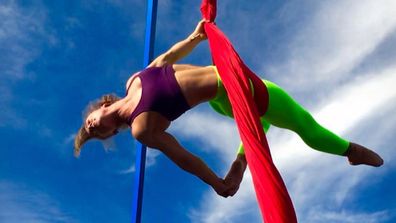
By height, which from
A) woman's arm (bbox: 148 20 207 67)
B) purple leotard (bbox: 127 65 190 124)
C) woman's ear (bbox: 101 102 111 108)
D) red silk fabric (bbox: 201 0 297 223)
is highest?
woman's arm (bbox: 148 20 207 67)

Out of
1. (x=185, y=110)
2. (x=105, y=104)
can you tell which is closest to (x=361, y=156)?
(x=185, y=110)

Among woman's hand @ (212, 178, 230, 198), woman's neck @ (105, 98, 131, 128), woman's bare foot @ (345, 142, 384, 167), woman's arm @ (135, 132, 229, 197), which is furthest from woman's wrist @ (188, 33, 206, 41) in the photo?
woman's bare foot @ (345, 142, 384, 167)

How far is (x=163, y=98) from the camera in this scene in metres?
2.68

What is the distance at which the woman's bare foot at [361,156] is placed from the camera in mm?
2893

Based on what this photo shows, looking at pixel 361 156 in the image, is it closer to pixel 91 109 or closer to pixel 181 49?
pixel 181 49

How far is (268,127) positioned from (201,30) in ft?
2.31

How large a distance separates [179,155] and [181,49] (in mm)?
797

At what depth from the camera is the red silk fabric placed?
66.7 inches

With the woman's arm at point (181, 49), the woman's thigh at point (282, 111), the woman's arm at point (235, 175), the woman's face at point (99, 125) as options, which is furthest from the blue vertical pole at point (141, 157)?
the woman's thigh at point (282, 111)

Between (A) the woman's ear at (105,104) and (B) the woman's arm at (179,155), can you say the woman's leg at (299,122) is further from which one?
(A) the woman's ear at (105,104)

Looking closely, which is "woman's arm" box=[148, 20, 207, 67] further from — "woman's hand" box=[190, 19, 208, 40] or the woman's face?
the woman's face

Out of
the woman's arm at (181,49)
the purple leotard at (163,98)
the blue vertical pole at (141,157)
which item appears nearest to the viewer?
the purple leotard at (163,98)

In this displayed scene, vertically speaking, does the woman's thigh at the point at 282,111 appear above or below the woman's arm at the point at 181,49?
below

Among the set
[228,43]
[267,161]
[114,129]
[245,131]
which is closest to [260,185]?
[267,161]
